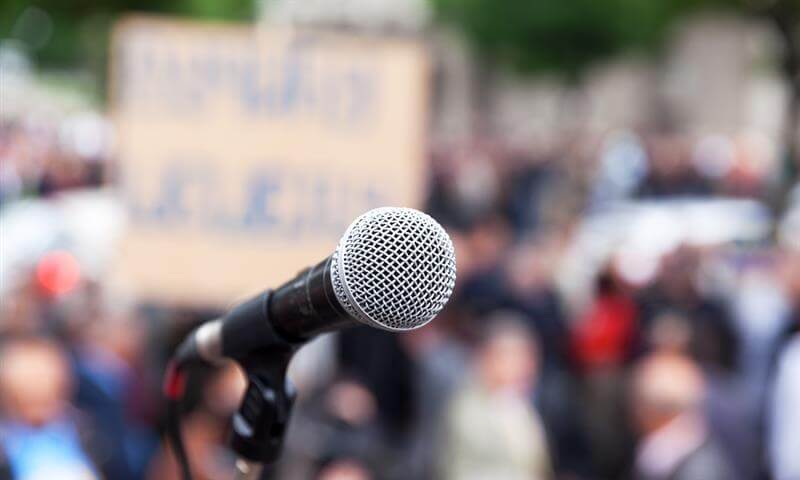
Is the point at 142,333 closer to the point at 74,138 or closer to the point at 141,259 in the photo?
the point at 141,259

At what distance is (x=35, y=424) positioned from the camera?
390cm

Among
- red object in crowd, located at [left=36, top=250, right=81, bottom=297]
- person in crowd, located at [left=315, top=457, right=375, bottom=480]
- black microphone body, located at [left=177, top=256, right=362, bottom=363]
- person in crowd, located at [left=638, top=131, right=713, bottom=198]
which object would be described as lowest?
person in crowd, located at [left=638, top=131, right=713, bottom=198]

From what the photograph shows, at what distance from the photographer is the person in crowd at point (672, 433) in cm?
442

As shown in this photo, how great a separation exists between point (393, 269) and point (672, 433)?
347 centimetres

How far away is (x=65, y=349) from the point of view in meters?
5.73

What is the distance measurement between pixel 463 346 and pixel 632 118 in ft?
112

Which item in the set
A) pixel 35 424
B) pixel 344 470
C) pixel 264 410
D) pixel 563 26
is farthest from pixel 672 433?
pixel 563 26

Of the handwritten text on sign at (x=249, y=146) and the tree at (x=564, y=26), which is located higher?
the handwritten text on sign at (x=249, y=146)

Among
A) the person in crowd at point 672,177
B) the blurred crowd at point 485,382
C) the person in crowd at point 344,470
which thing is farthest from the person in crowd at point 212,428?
the person in crowd at point 672,177

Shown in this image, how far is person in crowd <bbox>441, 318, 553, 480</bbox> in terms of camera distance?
5.06 metres

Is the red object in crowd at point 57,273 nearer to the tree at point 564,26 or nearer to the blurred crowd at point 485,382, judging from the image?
the blurred crowd at point 485,382

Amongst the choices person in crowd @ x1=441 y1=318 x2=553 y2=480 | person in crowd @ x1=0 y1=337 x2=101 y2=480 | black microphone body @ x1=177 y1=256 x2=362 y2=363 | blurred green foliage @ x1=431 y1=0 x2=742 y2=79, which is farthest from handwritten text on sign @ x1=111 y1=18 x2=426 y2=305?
blurred green foliage @ x1=431 y1=0 x2=742 y2=79

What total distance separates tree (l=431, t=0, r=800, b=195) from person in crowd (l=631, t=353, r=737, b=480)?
80.1 feet

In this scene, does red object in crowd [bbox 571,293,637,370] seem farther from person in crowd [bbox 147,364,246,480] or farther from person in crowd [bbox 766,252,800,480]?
person in crowd [bbox 147,364,246,480]
